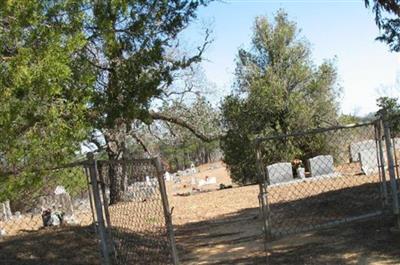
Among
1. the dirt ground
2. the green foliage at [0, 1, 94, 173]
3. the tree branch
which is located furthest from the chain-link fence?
the green foliage at [0, 1, 94, 173]

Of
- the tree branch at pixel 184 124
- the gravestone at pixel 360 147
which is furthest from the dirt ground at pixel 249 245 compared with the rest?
the gravestone at pixel 360 147

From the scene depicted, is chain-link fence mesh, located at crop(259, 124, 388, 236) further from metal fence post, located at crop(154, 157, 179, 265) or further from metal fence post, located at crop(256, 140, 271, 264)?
metal fence post, located at crop(154, 157, 179, 265)

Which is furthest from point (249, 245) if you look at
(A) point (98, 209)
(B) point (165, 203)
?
(A) point (98, 209)

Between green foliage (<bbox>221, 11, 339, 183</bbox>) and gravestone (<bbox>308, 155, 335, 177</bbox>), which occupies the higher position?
green foliage (<bbox>221, 11, 339, 183</bbox>)

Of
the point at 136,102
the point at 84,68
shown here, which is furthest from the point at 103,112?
the point at 84,68

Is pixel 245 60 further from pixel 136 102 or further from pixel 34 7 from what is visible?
pixel 34 7

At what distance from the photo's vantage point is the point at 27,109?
19.6 ft

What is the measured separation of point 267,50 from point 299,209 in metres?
19.7

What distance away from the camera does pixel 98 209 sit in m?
6.08

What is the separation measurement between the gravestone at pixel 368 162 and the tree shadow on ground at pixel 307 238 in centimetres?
755

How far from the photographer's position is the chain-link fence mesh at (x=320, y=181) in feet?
30.3

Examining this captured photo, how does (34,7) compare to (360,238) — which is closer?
(34,7)

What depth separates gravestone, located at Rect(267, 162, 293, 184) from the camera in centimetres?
2088

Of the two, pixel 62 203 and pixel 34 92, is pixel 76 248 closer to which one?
pixel 34 92
